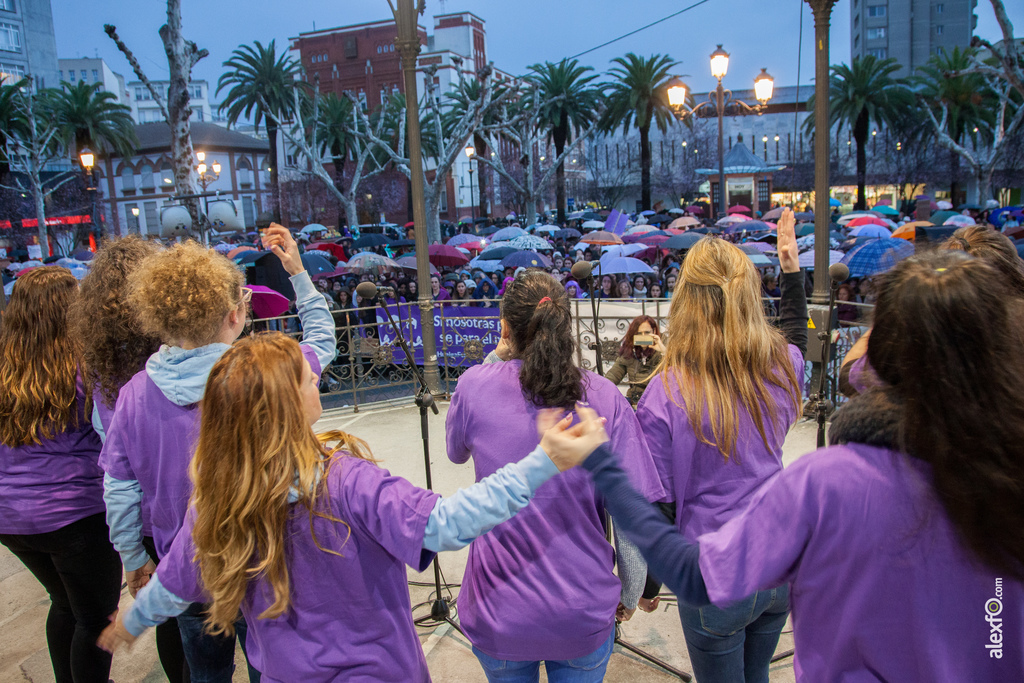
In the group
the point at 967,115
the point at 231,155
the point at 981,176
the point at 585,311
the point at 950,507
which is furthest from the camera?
the point at 231,155

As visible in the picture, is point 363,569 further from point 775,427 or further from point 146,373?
point 775,427

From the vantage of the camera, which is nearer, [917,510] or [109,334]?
[917,510]

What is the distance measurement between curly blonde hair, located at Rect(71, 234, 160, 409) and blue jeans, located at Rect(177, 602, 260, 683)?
0.85 meters

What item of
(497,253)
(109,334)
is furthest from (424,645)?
(497,253)

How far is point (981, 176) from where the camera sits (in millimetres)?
34438

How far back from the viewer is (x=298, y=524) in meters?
1.66

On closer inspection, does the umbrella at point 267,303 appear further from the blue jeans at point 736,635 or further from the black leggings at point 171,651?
the blue jeans at point 736,635

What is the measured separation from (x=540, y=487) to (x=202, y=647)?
4.77ft

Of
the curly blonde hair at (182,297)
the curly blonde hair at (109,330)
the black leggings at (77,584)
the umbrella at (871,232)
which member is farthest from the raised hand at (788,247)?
the umbrella at (871,232)

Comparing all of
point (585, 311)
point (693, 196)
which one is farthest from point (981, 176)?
point (585, 311)

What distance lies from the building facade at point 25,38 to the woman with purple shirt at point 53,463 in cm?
3918

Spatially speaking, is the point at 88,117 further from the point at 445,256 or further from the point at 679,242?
the point at 679,242

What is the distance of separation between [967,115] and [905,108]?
144 inches
